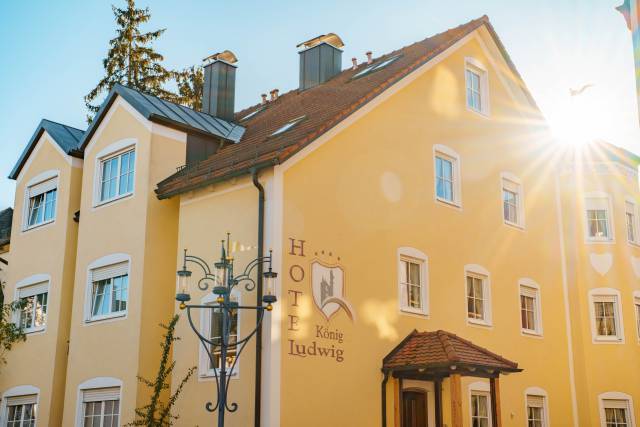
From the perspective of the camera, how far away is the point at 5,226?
2614 centimetres

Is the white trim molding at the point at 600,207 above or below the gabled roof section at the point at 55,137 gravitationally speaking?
below

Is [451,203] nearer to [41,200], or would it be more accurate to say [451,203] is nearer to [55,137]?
[55,137]

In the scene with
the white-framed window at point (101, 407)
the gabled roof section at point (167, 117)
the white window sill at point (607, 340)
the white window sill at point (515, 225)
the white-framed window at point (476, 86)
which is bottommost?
the white-framed window at point (101, 407)

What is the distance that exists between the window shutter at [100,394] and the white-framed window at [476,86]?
10842 mm

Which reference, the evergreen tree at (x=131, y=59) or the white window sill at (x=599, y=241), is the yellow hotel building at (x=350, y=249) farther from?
the evergreen tree at (x=131, y=59)

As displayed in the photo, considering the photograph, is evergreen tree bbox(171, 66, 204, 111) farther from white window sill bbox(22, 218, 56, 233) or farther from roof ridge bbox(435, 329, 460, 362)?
roof ridge bbox(435, 329, 460, 362)

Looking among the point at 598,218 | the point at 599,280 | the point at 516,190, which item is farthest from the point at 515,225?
the point at 598,218

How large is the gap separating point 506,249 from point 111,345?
975cm

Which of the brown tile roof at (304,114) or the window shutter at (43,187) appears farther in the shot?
the window shutter at (43,187)

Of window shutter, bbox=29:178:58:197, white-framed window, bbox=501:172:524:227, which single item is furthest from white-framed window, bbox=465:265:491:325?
window shutter, bbox=29:178:58:197

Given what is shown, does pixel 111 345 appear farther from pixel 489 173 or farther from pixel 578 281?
pixel 578 281

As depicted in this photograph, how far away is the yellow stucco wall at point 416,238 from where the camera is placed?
15.4m

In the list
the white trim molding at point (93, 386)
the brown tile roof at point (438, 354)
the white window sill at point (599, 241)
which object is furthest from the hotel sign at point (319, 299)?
the white window sill at point (599, 241)

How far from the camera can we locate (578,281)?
2317 cm
